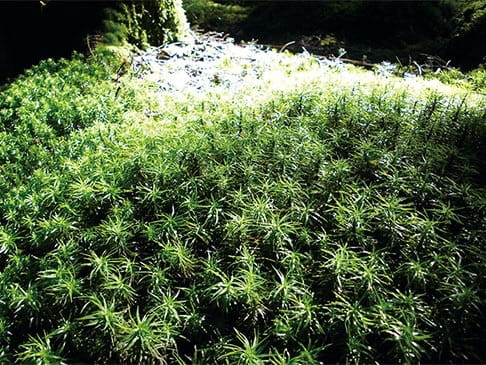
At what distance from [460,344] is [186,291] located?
5.12 ft

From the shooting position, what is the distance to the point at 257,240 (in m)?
2.71

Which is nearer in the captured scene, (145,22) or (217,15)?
(145,22)

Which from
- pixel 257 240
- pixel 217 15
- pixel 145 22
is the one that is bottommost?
pixel 217 15

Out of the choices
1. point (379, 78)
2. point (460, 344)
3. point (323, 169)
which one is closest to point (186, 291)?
point (323, 169)

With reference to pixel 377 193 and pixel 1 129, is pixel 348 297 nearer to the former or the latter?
pixel 377 193

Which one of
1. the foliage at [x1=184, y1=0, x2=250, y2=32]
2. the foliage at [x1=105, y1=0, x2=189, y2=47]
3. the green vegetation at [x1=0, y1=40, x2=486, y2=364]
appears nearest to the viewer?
the green vegetation at [x1=0, y1=40, x2=486, y2=364]

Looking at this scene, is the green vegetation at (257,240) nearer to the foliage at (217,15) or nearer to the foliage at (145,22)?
the foliage at (145,22)

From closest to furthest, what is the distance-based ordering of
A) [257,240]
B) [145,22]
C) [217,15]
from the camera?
[257,240], [145,22], [217,15]

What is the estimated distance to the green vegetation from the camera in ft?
7.39

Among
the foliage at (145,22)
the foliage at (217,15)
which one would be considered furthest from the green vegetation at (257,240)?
the foliage at (217,15)

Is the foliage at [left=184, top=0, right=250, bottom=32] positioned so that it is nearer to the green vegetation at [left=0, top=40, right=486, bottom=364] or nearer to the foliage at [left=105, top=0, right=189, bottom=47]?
the foliage at [left=105, top=0, right=189, bottom=47]

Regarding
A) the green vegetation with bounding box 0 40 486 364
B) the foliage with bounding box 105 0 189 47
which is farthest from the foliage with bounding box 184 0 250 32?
the green vegetation with bounding box 0 40 486 364

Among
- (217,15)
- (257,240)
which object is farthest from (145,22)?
(257,240)

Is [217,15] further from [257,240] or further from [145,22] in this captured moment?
[257,240]
